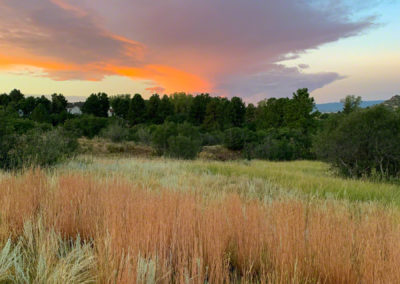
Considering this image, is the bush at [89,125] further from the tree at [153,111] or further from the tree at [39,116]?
the tree at [153,111]

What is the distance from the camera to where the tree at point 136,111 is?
69000 mm

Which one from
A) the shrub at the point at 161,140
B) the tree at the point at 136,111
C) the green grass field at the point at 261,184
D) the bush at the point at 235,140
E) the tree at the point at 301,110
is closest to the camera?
the green grass field at the point at 261,184

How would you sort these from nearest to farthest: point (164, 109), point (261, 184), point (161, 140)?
1. point (261, 184)
2. point (161, 140)
3. point (164, 109)

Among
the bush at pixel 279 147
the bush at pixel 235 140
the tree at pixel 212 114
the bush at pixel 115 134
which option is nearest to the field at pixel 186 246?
the bush at pixel 279 147

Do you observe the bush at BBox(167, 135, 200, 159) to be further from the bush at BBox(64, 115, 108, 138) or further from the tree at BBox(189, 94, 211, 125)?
the tree at BBox(189, 94, 211, 125)

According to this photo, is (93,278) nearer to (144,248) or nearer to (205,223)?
(144,248)

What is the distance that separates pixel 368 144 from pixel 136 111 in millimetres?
61972

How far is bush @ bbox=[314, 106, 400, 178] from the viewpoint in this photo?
11570 mm

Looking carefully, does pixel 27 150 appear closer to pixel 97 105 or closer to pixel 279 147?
pixel 279 147

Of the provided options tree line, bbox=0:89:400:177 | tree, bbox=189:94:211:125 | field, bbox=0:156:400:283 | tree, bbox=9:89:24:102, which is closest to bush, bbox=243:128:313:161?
tree line, bbox=0:89:400:177

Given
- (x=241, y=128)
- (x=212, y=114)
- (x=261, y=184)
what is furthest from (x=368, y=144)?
(x=212, y=114)

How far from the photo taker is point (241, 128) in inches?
1951

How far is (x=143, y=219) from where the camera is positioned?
8.39 feet

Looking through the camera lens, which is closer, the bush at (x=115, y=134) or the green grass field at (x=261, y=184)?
the green grass field at (x=261, y=184)
